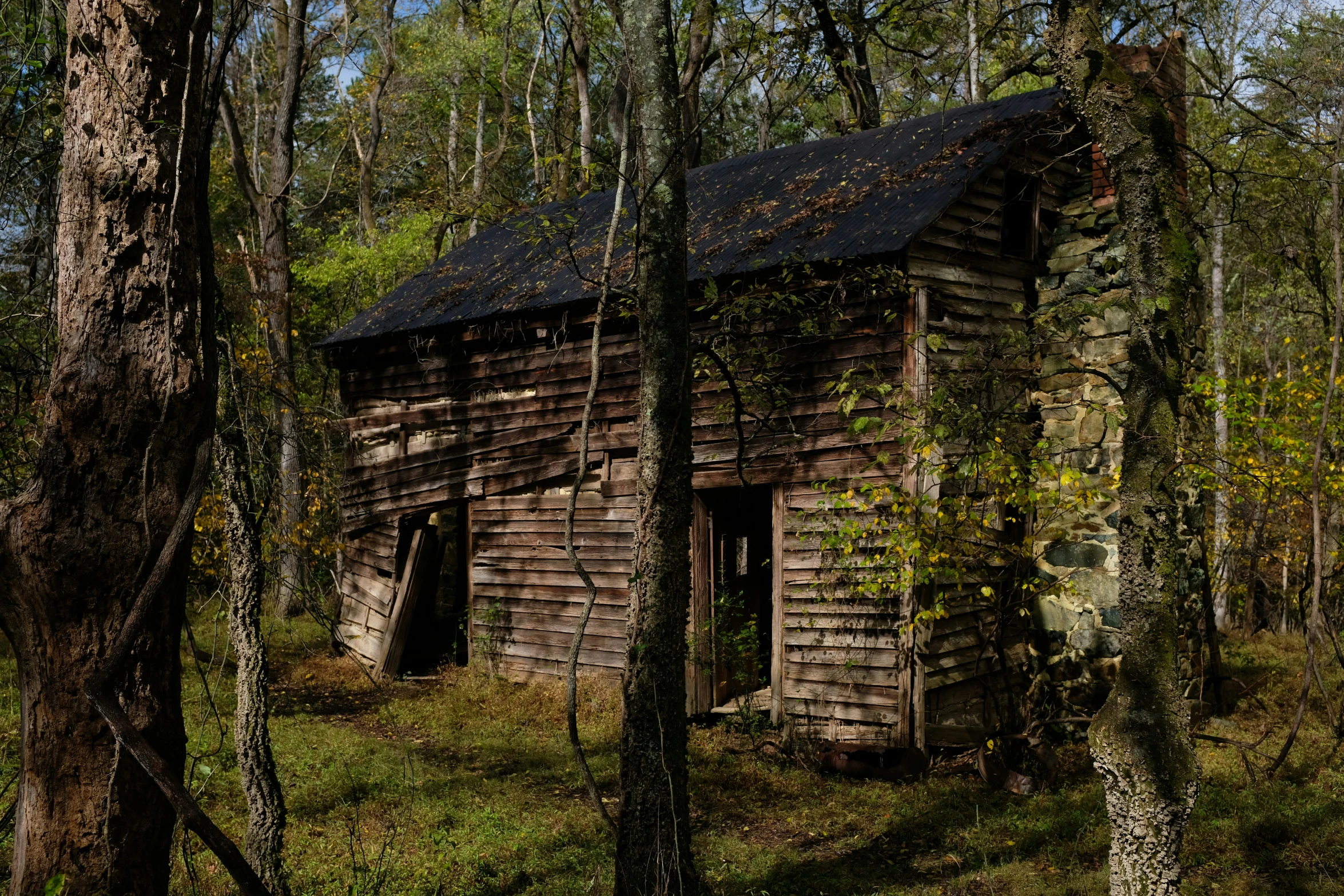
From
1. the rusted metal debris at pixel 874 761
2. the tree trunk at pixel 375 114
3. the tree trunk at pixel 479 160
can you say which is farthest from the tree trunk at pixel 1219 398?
the tree trunk at pixel 375 114

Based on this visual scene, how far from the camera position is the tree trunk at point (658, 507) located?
16.3 feet

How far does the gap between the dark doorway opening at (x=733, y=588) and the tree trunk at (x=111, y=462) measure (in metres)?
7.37

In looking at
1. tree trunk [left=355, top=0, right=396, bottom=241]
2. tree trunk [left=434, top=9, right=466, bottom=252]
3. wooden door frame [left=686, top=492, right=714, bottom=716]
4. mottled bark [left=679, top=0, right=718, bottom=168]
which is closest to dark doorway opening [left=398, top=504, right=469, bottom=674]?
wooden door frame [left=686, top=492, right=714, bottom=716]

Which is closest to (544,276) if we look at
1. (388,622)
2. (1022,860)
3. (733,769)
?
(388,622)

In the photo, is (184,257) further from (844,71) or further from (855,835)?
(844,71)

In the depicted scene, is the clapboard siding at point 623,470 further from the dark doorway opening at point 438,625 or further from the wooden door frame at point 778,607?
the dark doorway opening at point 438,625

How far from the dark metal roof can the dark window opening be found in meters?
0.68

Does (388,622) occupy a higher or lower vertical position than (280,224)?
lower

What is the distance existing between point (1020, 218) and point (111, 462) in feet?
33.6

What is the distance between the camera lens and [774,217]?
36.9 feet

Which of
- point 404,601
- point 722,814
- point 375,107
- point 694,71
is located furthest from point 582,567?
point 375,107

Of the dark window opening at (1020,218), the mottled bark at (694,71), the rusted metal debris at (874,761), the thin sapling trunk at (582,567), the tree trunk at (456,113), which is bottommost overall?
the rusted metal debris at (874,761)

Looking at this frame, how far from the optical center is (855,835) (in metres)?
7.85

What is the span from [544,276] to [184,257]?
9.83 metres
